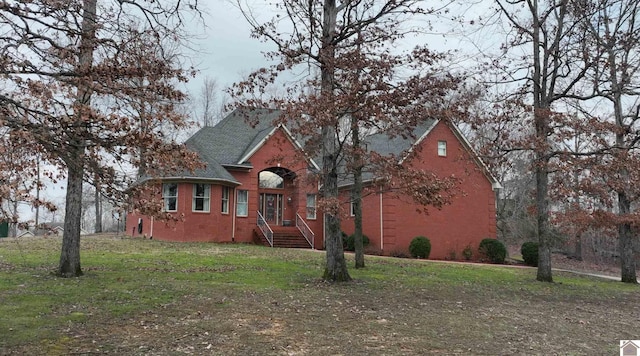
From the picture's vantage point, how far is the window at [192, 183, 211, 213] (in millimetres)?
22109

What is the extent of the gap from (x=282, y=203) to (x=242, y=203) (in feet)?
8.63

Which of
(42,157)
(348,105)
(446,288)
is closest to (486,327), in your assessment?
(446,288)

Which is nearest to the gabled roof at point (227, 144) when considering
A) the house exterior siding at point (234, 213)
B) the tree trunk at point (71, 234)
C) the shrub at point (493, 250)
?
the house exterior siding at point (234, 213)

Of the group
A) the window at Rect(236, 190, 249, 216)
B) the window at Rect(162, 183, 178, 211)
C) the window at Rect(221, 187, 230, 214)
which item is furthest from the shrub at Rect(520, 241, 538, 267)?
the window at Rect(162, 183, 178, 211)

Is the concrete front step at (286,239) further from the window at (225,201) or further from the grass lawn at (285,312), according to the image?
the grass lawn at (285,312)

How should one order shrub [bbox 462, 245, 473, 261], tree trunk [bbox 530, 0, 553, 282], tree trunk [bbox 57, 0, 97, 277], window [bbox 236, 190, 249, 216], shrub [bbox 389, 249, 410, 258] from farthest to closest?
window [bbox 236, 190, 249, 216] < shrub [bbox 462, 245, 473, 261] < shrub [bbox 389, 249, 410, 258] < tree trunk [bbox 530, 0, 553, 282] < tree trunk [bbox 57, 0, 97, 277]

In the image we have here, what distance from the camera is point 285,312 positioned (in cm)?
802

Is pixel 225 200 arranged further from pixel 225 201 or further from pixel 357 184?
pixel 357 184

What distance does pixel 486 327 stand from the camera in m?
7.59

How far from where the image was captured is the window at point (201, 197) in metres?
22.1

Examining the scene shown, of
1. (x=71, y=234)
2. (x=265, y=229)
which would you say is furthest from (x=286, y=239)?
(x=71, y=234)

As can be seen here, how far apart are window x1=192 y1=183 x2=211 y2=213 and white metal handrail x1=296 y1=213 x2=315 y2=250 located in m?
5.09

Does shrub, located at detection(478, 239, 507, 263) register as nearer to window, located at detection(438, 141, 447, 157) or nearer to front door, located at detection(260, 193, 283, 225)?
window, located at detection(438, 141, 447, 157)

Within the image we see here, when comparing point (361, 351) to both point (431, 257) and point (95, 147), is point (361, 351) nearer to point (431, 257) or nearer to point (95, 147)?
point (95, 147)
